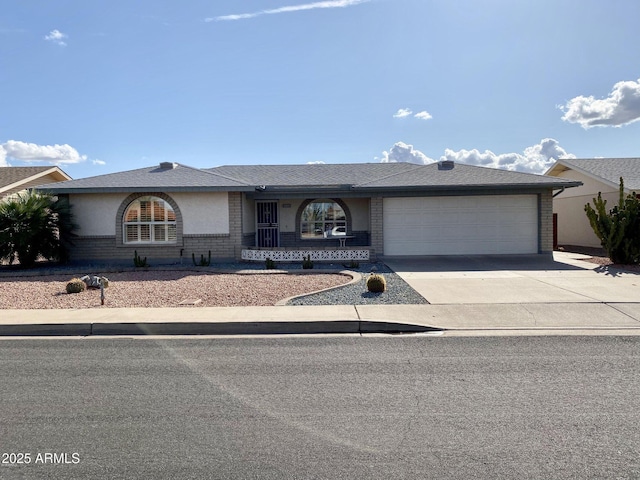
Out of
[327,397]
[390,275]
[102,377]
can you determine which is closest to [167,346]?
[102,377]

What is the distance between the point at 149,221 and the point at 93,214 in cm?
217

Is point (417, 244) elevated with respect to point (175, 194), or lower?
lower

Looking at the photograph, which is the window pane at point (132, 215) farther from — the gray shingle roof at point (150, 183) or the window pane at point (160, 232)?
the gray shingle roof at point (150, 183)

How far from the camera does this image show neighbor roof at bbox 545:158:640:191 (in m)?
20.5

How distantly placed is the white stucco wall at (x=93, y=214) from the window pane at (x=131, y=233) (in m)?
0.46

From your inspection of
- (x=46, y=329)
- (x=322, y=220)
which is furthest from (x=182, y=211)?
(x=46, y=329)

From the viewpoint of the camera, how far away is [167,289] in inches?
455

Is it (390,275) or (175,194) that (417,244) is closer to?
(390,275)

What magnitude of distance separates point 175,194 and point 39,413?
1307 cm

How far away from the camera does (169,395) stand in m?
4.87

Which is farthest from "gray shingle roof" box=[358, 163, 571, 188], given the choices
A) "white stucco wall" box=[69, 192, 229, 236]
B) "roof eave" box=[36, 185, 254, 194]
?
"white stucco wall" box=[69, 192, 229, 236]

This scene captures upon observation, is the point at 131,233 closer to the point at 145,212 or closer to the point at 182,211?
the point at 145,212

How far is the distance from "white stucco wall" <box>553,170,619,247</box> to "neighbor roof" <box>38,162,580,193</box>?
480cm

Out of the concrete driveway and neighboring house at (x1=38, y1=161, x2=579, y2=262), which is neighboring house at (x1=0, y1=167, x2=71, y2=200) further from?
the concrete driveway
